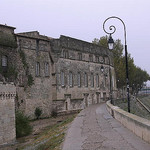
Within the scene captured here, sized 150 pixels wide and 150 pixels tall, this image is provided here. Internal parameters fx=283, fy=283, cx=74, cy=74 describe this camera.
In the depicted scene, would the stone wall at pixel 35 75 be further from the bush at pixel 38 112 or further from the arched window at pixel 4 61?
the arched window at pixel 4 61

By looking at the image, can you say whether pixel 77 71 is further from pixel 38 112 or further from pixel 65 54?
pixel 38 112

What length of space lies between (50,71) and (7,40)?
8708mm

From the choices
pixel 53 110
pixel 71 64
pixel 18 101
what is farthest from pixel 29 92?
pixel 71 64

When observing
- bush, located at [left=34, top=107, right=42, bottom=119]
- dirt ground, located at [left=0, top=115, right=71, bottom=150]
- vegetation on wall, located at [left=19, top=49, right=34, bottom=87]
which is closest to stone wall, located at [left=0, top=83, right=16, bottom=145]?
dirt ground, located at [left=0, top=115, right=71, bottom=150]

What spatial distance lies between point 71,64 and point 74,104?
20.7 feet

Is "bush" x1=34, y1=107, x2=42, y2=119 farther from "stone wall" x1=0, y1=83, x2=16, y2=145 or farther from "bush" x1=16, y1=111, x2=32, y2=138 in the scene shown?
"stone wall" x1=0, y1=83, x2=16, y2=145

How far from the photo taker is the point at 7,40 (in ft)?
102

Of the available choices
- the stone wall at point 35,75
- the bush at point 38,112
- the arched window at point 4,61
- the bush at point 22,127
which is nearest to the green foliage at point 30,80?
the stone wall at point 35,75

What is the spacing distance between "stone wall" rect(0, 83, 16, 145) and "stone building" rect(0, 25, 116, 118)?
23.0 ft

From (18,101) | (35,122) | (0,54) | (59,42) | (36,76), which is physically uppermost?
(59,42)

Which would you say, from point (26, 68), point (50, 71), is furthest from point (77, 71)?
point (26, 68)

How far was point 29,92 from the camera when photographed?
33.8 m

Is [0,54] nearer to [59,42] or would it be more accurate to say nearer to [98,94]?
[59,42]

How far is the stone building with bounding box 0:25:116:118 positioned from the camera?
106 ft
